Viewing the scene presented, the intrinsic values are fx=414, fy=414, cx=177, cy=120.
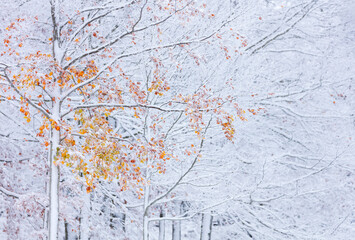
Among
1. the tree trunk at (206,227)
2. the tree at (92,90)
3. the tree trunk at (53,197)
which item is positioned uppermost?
the tree at (92,90)

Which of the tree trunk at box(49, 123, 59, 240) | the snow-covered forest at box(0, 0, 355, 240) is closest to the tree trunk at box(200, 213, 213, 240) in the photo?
the snow-covered forest at box(0, 0, 355, 240)

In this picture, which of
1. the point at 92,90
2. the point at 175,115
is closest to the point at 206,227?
the point at 175,115

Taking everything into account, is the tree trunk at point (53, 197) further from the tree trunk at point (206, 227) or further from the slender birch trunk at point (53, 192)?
the tree trunk at point (206, 227)

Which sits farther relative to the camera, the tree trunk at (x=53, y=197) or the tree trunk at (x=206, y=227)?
the tree trunk at (x=206, y=227)

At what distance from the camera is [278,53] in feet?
43.3

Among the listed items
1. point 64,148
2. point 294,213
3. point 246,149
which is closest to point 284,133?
point 246,149

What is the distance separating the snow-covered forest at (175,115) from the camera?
6.39m

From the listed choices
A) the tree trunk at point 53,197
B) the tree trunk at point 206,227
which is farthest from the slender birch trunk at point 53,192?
the tree trunk at point 206,227

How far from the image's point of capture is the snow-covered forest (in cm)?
639

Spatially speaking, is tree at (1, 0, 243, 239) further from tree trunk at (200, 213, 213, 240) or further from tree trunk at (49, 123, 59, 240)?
tree trunk at (200, 213, 213, 240)

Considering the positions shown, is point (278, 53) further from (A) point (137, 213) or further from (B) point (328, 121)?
(A) point (137, 213)

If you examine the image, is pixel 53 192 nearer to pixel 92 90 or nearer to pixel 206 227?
pixel 92 90

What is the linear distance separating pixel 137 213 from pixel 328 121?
638 cm

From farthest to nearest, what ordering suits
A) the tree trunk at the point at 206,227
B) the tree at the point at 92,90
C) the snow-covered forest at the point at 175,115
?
the tree trunk at the point at 206,227 < the snow-covered forest at the point at 175,115 < the tree at the point at 92,90
